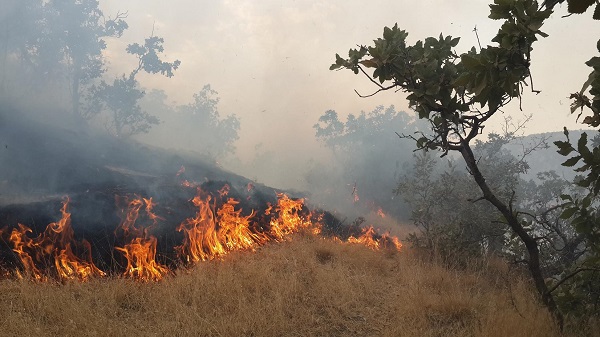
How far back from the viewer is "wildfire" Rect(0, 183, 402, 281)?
7195mm

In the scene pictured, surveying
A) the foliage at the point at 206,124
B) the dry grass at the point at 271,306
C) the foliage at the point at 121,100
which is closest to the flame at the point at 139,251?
the dry grass at the point at 271,306

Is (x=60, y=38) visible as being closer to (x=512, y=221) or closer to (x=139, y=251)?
(x=139, y=251)

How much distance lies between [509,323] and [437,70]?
3529 mm

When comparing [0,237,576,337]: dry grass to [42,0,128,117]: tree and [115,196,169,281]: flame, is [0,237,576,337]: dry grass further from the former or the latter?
[42,0,128,117]: tree

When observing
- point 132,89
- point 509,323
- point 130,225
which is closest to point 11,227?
point 130,225

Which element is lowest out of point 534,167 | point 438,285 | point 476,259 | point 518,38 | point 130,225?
point 130,225

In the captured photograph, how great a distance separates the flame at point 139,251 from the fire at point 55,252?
2.05 ft

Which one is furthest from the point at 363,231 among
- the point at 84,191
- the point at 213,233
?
the point at 84,191

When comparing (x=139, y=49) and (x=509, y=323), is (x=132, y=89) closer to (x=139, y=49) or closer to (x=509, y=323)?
(x=139, y=49)

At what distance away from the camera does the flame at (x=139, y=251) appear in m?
7.46

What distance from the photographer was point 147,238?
8656 mm

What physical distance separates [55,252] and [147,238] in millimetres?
1809

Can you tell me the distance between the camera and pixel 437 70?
429cm

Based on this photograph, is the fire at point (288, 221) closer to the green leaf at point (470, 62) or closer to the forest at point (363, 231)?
the forest at point (363, 231)
